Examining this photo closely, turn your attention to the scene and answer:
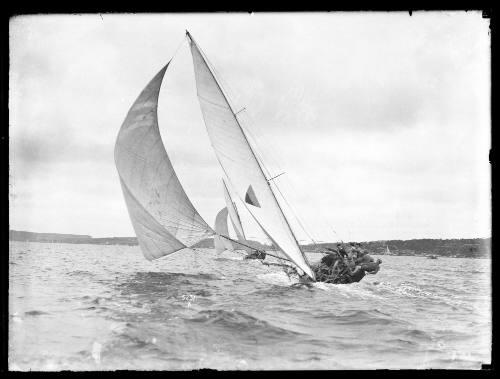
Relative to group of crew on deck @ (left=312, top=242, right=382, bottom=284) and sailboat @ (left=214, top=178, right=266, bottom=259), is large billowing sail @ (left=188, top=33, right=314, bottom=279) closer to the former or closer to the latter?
group of crew on deck @ (left=312, top=242, right=382, bottom=284)

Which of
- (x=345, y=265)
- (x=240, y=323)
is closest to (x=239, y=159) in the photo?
(x=240, y=323)

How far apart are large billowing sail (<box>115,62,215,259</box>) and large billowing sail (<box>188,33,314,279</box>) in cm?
178

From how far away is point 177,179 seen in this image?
15109 millimetres

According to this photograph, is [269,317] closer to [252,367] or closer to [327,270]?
[252,367]

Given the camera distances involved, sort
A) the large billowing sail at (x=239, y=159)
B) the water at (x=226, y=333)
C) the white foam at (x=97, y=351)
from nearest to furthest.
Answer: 1. the white foam at (x=97, y=351)
2. the water at (x=226, y=333)
3. the large billowing sail at (x=239, y=159)

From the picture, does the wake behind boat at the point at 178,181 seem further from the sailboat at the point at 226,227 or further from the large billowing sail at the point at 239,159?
the sailboat at the point at 226,227

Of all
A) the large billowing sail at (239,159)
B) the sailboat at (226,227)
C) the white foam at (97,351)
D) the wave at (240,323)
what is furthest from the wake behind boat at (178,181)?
the sailboat at (226,227)

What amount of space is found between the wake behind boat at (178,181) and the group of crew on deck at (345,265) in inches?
121

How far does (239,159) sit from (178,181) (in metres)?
2.75

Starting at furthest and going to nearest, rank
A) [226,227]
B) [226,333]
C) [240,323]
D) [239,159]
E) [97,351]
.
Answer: [226,227]
[239,159]
[240,323]
[226,333]
[97,351]

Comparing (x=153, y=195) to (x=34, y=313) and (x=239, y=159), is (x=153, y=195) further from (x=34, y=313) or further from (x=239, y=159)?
(x=34, y=313)

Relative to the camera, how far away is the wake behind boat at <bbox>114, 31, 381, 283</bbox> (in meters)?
12.8

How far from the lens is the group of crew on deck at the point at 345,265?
1808cm
